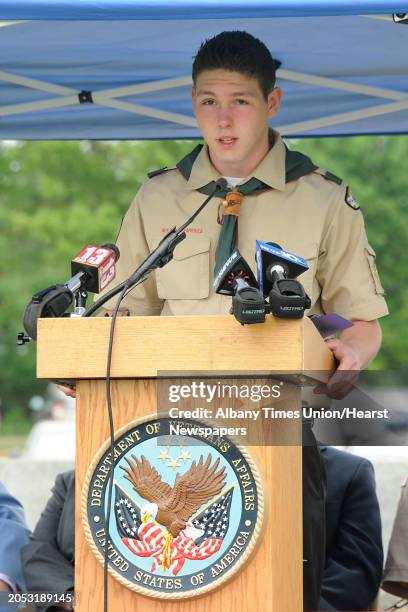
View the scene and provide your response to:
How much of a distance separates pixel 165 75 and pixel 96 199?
17.6m

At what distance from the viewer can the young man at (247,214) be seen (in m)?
4.42

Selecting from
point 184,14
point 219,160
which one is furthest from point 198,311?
point 184,14

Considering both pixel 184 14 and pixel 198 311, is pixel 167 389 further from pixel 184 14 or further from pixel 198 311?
pixel 198 311

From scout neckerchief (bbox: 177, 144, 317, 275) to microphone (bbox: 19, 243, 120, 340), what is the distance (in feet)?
3.15

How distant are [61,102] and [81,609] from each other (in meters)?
3.36

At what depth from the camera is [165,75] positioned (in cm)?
586

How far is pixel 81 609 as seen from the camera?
3154 mm

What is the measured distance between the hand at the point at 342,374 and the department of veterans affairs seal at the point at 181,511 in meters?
0.43

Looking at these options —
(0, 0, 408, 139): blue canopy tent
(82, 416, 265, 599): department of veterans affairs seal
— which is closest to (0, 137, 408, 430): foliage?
(0, 0, 408, 139): blue canopy tent

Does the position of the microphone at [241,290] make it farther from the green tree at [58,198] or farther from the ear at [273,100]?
the green tree at [58,198]

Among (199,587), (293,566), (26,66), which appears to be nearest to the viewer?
(199,587)

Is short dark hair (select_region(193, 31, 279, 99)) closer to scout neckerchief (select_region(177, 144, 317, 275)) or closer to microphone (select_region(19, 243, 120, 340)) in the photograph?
scout neckerchief (select_region(177, 144, 317, 275))

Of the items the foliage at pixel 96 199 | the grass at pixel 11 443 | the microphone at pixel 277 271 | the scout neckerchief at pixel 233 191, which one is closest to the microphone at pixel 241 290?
the microphone at pixel 277 271

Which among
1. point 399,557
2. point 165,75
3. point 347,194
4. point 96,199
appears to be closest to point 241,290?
point 347,194
